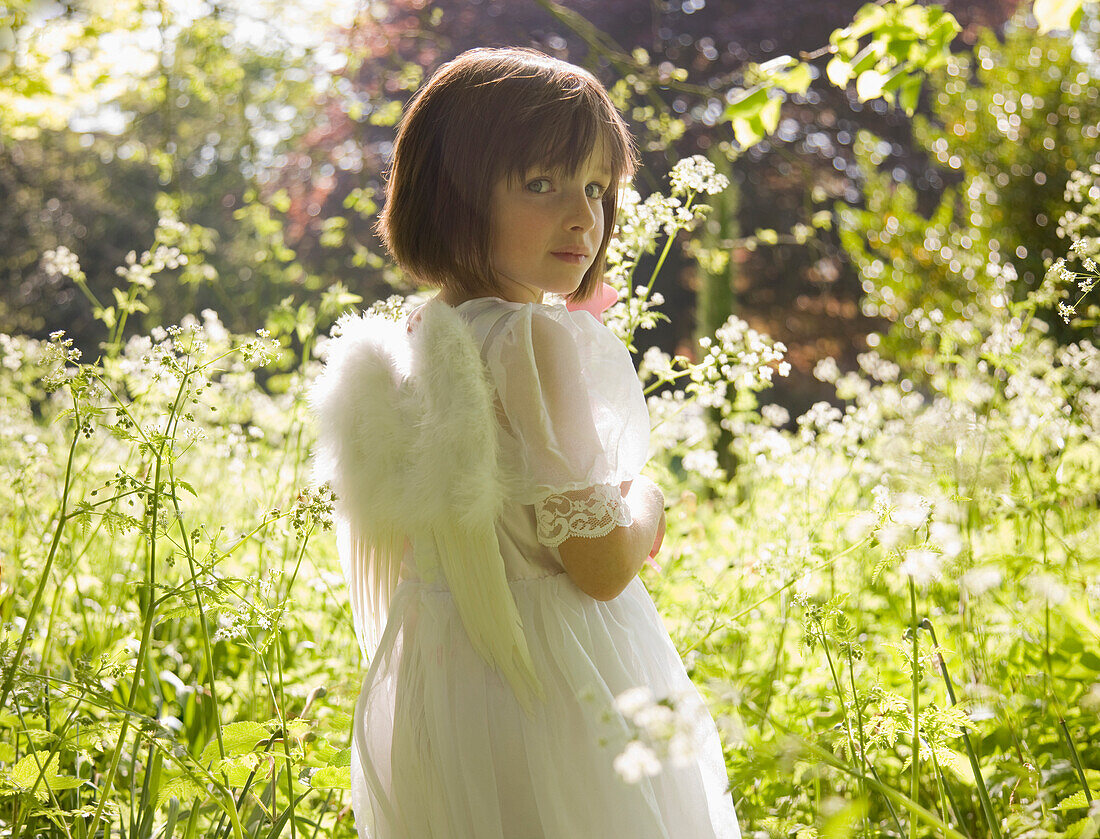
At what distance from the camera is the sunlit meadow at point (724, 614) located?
128 cm

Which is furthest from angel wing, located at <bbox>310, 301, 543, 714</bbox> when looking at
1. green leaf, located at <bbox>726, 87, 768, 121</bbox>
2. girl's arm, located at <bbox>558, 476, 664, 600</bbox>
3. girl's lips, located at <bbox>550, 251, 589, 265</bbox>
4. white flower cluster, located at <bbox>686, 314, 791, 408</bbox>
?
white flower cluster, located at <bbox>686, 314, 791, 408</bbox>

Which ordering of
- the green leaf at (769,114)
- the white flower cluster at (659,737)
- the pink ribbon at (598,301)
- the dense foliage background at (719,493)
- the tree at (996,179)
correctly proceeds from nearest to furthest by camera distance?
1. the white flower cluster at (659,737)
2. the dense foliage background at (719,493)
3. the green leaf at (769,114)
4. the pink ribbon at (598,301)
5. the tree at (996,179)

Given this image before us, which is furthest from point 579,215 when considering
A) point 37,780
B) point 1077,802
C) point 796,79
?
point 37,780

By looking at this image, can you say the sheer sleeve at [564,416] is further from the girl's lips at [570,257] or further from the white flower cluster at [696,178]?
the white flower cluster at [696,178]

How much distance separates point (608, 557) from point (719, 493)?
10.6 feet

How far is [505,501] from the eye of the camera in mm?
1274

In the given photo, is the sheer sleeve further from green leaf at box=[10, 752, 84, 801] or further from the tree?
the tree

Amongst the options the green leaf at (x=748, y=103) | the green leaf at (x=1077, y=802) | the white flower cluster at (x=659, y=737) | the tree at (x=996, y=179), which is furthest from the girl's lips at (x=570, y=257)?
the tree at (x=996, y=179)

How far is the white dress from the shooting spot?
123cm

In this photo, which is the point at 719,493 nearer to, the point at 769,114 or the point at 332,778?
the point at 769,114

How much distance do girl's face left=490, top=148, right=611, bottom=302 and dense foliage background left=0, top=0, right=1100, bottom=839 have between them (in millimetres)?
294

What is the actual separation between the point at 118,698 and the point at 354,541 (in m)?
1.29

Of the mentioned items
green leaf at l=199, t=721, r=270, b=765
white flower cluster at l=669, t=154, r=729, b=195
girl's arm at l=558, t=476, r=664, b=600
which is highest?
white flower cluster at l=669, t=154, r=729, b=195

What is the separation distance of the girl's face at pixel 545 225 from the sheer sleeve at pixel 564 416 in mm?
151
